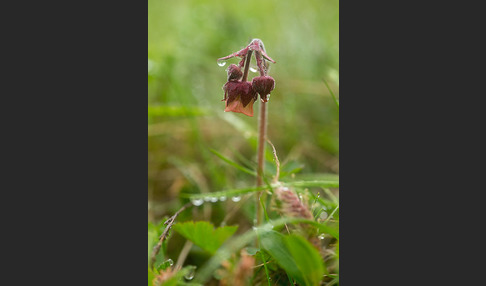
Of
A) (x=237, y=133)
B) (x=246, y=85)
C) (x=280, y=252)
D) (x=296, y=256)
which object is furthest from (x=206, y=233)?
(x=237, y=133)

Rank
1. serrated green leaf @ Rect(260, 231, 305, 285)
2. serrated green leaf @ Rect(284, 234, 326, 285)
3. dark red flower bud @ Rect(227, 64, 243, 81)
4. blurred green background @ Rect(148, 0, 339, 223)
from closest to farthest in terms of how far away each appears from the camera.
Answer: serrated green leaf @ Rect(284, 234, 326, 285) → serrated green leaf @ Rect(260, 231, 305, 285) → dark red flower bud @ Rect(227, 64, 243, 81) → blurred green background @ Rect(148, 0, 339, 223)

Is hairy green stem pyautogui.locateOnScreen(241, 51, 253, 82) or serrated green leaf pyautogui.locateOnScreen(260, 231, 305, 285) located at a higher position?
hairy green stem pyautogui.locateOnScreen(241, 51, 253, 82)

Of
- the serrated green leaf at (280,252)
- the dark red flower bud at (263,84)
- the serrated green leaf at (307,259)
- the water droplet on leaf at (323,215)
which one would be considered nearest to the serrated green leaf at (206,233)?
the serrated green leaf at (280,252)

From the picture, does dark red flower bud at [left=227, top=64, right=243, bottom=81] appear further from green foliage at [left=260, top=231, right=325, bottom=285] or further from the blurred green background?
green foliage at [left=260, top=231, right=325, bottom=285]

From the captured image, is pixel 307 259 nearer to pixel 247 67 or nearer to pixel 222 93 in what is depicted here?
pixel 247 67

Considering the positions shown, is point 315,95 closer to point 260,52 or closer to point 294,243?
point 260,52

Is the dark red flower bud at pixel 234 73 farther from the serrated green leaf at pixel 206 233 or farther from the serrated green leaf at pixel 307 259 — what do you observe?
the serrated green leaf at pixel 307 259

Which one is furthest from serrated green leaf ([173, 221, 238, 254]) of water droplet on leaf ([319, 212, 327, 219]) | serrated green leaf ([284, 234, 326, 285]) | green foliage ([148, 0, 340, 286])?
serrated green leaf ([284, 234, 326, 285])
